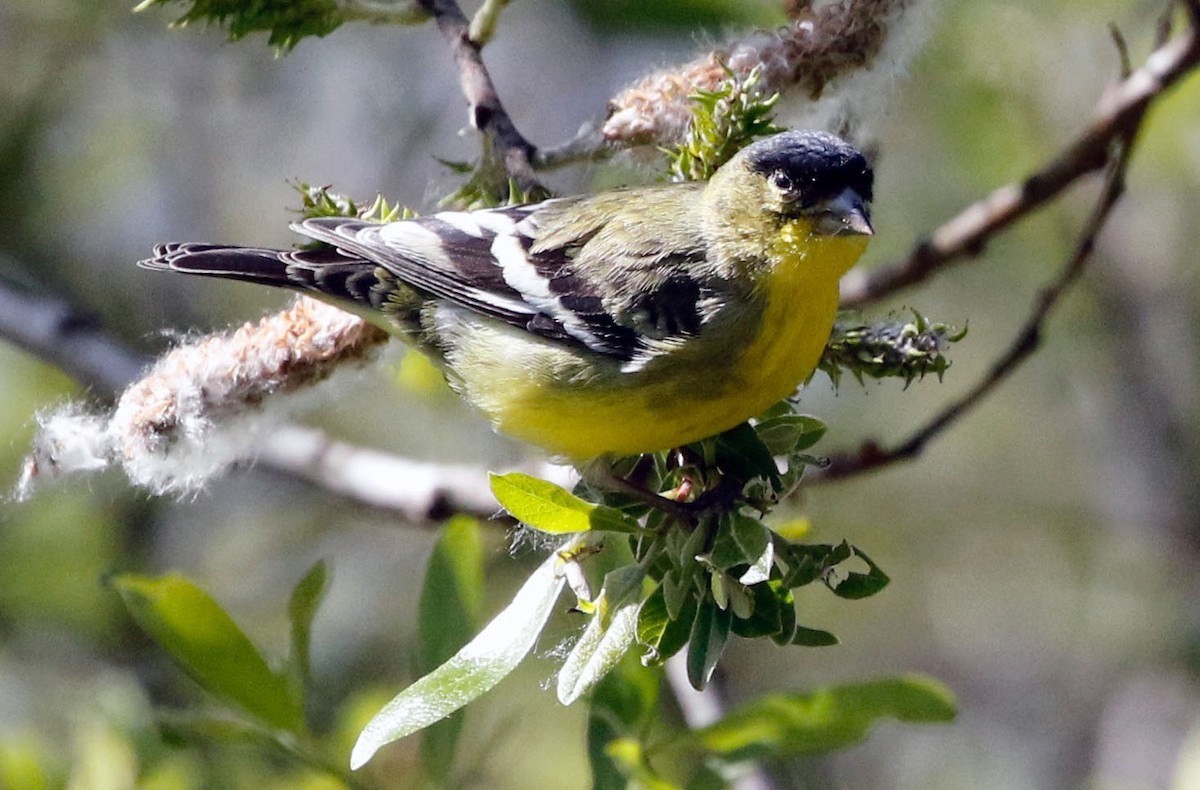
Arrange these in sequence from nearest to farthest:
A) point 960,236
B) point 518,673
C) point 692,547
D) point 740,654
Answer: point 692,547
point 960,236
point 518,673
point 740,654

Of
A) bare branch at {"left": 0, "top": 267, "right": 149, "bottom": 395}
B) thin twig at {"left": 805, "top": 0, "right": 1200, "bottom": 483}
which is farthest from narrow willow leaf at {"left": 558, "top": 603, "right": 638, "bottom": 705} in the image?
bare branch at {"left": 0, "top": 267, "right": 149, "bottom": 395}

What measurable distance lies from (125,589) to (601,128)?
1.23 m

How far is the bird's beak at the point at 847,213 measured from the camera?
2484mm

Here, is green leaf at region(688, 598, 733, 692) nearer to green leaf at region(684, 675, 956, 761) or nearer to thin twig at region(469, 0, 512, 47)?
green leaf at region(684, 675, 956, 761)

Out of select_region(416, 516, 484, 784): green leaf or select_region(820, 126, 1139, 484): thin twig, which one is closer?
select_region(416, 516, 484, 784): green leaf

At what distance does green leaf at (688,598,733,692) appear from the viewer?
1820 millimetres

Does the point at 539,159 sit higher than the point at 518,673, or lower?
higher

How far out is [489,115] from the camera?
241cm

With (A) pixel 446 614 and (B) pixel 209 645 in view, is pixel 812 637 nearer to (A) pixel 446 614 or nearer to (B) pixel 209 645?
(A) pixel 446 614

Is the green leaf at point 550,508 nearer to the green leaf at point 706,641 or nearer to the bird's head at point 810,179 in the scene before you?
the green leaf at point 706,641

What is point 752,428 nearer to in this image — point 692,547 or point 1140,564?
point 692,547

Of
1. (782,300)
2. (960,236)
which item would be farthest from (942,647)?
(782,300)

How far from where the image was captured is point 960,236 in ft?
11.1

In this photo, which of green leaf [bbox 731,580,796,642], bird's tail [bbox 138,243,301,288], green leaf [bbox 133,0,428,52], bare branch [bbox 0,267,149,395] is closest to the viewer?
green leaf [bbox 731,580,796,642]
